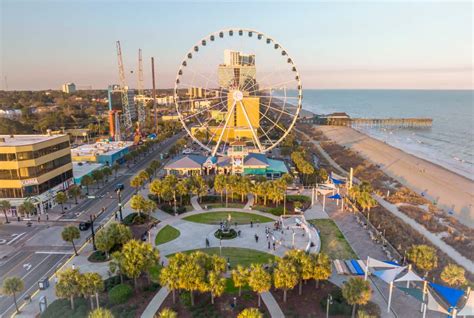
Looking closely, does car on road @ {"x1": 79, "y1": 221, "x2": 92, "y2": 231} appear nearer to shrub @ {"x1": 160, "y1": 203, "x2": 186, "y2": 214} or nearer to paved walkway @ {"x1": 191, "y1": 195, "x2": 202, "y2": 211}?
shrub @ {"x1": 160, "y1": 203, "x2": 186, "y2": 214}

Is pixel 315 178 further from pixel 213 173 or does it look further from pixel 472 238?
pixel 472 238

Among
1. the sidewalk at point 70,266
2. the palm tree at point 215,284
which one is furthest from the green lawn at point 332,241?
the sidewalk at point 70,266

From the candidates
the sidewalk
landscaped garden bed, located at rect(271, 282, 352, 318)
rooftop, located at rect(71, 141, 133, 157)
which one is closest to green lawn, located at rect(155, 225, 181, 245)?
the sidewalk

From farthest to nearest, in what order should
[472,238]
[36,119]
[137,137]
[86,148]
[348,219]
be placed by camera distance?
[36,119] < [137,137] < [86,148] < [348,219] < [472,238]

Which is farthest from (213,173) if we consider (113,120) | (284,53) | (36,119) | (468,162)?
(36,119)

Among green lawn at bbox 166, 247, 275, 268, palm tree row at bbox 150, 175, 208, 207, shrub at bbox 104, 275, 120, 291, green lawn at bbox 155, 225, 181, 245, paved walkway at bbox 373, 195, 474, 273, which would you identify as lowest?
paved walkway at bbox 373, 195, 474, 273

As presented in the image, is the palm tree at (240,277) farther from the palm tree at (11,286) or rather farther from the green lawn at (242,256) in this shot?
the palm tree at (11,286)
